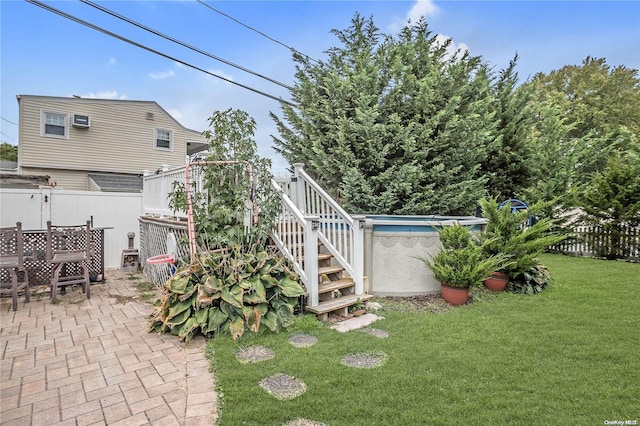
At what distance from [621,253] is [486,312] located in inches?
264

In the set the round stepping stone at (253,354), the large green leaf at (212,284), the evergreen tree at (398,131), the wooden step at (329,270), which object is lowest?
the round stepping stone at (253,354)

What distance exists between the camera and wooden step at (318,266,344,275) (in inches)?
176

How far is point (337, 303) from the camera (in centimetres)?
411

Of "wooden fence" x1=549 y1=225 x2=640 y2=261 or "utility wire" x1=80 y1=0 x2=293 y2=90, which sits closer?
"utility wire" x1=80 y1=0 x2=293 y2=90

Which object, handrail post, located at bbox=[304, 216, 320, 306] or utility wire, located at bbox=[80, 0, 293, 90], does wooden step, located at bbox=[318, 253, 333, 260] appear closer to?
handrail post, located at bbox=[304, 216, 320, 306]

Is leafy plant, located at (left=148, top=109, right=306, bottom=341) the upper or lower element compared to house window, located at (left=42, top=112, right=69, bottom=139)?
→ lower

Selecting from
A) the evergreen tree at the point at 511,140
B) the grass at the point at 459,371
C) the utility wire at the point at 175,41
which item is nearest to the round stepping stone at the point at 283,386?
the grass at the point at 459,371

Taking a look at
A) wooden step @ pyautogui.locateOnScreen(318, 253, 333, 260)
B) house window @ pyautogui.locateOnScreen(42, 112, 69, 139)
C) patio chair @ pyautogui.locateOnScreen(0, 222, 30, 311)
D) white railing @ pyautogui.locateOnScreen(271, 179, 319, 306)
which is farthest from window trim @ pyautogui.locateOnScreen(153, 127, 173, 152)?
wooden step @ pyautogui.locateOnScreen(318, 253, 333, 260)

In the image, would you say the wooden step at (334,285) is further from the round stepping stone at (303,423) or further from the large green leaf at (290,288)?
the round stepping stone at (303,423)

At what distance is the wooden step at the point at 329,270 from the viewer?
4461mm

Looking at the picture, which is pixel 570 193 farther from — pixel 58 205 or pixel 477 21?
pixel 58 205

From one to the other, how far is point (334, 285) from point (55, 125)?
13772 millimetres

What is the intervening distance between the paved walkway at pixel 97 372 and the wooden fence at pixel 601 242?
32.3 ft

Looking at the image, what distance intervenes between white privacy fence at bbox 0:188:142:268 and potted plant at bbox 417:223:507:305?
5.86m
